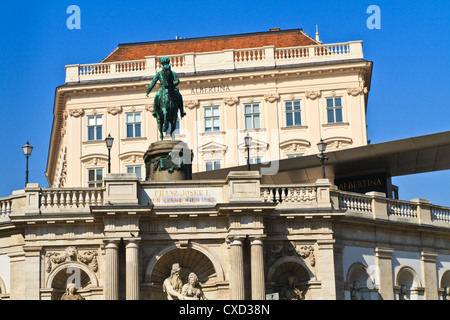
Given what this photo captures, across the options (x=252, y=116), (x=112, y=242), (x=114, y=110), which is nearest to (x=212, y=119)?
(x=252, y=116)

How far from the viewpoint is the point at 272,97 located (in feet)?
263

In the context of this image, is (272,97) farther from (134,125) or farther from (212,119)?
(134,125)

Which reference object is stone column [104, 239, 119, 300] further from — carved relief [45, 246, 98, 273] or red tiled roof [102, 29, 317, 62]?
red tiled roof [102, 29, 317, 62]

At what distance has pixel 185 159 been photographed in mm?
47844

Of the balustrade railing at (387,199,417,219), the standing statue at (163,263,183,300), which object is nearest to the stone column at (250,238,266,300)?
the standing statue at (163,263,183,300)

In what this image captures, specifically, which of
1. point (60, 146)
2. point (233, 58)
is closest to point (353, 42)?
point (233, 58)

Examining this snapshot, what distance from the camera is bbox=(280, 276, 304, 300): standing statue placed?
148 feet

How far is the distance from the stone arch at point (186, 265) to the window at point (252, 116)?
35056 millimetres

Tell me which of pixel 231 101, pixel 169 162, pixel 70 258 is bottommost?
pixel 70 258

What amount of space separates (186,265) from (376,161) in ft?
66.4

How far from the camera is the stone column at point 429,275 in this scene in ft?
162

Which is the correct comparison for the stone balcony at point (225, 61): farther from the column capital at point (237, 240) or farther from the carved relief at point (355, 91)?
the column capital at point (237, 240)

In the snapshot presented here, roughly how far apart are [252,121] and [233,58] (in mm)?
5242
